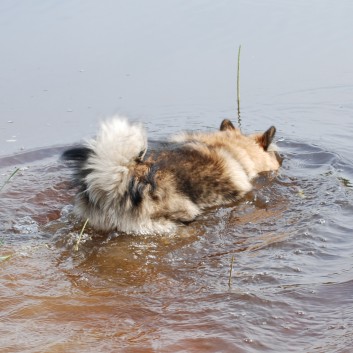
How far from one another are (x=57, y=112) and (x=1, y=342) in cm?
459

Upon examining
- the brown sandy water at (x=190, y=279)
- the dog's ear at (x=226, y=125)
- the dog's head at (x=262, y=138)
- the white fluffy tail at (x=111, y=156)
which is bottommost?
the brown sandy water at (x=190, y=279)

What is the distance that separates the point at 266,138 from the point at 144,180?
1.94m

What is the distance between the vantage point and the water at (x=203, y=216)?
12.4ft

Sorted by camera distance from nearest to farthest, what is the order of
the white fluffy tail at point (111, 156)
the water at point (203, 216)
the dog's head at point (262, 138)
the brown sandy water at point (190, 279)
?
the brown sandy water at point (190, 279), the water at point (203, 216), the white fluffy tail at point (111, 156), the dog's head at point (262, 138)

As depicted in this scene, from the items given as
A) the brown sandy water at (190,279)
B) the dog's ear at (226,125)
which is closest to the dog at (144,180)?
the brown sandy water at (190,279)

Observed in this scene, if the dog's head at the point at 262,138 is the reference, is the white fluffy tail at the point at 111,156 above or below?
above

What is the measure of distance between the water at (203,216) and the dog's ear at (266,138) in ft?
1.19

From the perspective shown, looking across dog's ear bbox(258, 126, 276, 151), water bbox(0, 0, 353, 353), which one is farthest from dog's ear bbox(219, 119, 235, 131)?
water bbox(0, 0, 353, 353)

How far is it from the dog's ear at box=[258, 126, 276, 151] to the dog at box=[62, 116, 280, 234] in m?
0.66

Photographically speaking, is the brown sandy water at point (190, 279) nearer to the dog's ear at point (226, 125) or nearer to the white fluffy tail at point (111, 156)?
the white fluffy tail at point (111, 156)

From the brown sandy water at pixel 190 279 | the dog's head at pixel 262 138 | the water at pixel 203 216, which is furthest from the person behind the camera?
the dog's head at pixel 262 138

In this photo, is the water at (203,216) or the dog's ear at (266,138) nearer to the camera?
the water at (203,216)

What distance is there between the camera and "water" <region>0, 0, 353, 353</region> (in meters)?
3.78

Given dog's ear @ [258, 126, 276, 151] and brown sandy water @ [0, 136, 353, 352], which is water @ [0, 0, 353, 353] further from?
dog's ear @ [258, 126, 276, 151]
